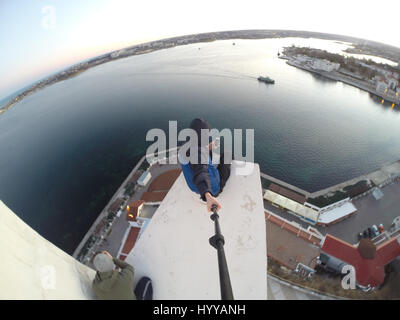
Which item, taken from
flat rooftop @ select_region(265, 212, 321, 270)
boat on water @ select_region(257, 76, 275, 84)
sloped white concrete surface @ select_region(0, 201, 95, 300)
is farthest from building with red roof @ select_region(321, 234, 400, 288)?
boat on water @ select_region(257, 76, 275, 84)

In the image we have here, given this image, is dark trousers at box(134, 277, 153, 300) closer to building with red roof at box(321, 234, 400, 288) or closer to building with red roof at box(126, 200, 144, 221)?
building with red roof at box(321, 234, 400, 288)

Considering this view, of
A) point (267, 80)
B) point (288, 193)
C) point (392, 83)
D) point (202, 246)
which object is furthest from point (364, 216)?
point (267, 80)

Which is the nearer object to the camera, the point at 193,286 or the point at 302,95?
the point at 193,286

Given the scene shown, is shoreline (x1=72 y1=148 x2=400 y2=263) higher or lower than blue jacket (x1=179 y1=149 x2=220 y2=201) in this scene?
higher

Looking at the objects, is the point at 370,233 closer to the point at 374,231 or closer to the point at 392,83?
the point at 374,231
